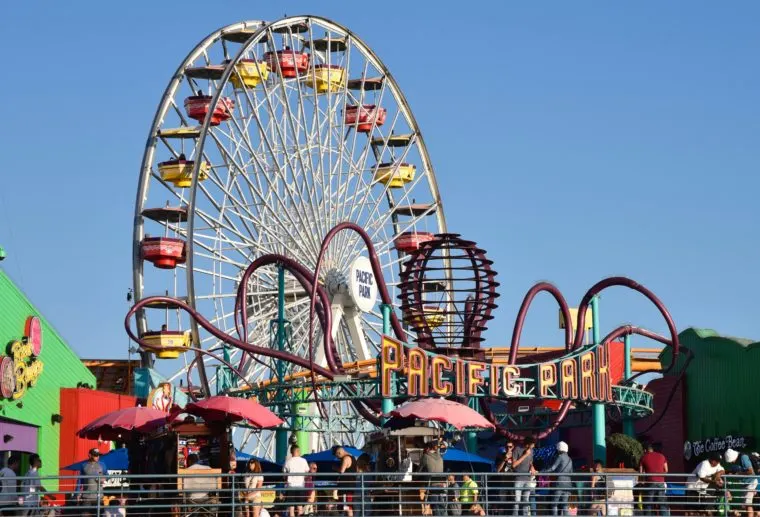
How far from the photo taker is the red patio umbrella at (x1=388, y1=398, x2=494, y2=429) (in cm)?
3083

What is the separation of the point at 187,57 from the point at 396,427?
2523 cm

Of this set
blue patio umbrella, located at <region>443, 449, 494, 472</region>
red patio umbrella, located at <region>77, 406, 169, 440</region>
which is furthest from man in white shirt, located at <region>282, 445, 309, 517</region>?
blue patio umbrella, located at <region>443, 449, 494, 472</region>

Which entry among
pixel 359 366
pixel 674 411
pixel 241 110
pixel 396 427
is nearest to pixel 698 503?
pixel 396 427

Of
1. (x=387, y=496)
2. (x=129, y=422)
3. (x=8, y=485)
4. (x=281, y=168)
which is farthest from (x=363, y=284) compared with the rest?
(x=8, y=485)

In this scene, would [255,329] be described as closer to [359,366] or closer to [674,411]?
[359,366]

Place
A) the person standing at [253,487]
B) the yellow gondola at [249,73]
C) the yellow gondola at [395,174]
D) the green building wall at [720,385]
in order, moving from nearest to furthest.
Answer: the person standing at [253,487], the green building wall at [720,385], the yellow gondola at [249,73], the yellow gondola at [395,174]

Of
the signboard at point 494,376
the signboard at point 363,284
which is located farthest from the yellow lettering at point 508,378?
the signboard at point 363,284

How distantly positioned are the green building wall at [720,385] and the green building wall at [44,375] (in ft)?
56.8

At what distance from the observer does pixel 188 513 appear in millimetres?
25812

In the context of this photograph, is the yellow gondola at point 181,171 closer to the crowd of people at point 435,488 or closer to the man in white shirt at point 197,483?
the crowd of people at point 435,488

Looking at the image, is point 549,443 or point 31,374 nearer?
point 31,374

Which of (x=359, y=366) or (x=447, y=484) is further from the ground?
(x=359, y=366)

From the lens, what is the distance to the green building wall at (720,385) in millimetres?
43094

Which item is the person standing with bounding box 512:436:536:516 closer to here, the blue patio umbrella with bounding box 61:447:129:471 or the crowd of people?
the crowd of people
